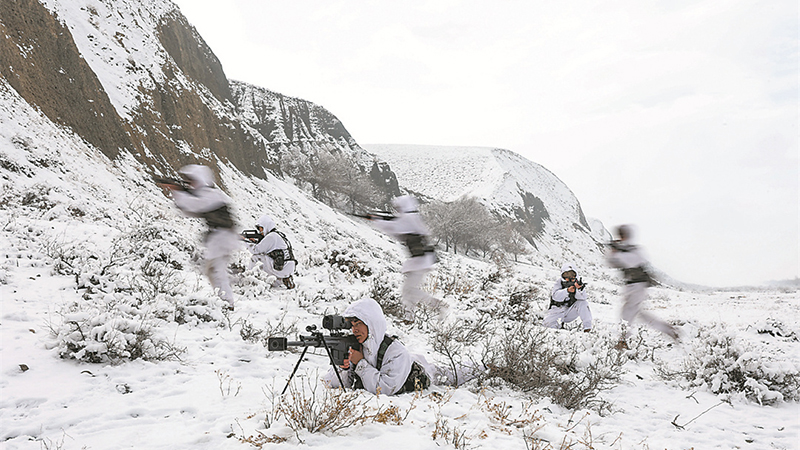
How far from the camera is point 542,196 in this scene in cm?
6912

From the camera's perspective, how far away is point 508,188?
59188 mm

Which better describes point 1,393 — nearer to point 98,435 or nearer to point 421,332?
point 98,435

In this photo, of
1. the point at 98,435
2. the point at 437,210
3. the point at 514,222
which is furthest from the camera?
the point at 514,222

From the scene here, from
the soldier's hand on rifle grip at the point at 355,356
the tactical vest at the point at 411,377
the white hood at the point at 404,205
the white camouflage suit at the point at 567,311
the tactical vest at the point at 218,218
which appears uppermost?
the white hood at the point at 404,205

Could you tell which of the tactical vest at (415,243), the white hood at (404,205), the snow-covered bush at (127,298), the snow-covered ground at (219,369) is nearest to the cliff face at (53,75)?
the snow-covered ground at (219,369)

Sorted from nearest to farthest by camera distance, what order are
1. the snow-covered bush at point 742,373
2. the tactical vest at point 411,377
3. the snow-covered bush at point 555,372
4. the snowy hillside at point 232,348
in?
the snowy hillside at point 232,348
the tactical vest at point 411,377
the snow-covered bush at point 555,372
the snow-covered bush at point 742,373

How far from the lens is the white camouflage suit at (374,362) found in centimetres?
341

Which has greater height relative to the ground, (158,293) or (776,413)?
(158,293)

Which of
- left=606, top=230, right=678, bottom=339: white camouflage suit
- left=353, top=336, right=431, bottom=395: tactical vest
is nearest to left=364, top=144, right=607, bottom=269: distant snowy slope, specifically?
left=606, top=230, right=678, bottom=339: white camouflage suit

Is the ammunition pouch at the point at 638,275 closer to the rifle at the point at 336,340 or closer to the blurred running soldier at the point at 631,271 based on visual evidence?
the blurred running soldier at the point at 631,271

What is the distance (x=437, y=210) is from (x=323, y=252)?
27.8 meters

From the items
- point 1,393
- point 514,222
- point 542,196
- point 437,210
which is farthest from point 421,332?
point 542,196

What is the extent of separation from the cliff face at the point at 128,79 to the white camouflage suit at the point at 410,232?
12.5m

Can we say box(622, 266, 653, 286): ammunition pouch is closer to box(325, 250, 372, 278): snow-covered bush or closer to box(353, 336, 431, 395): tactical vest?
box(353, 336, 431, 395): tactical vest
